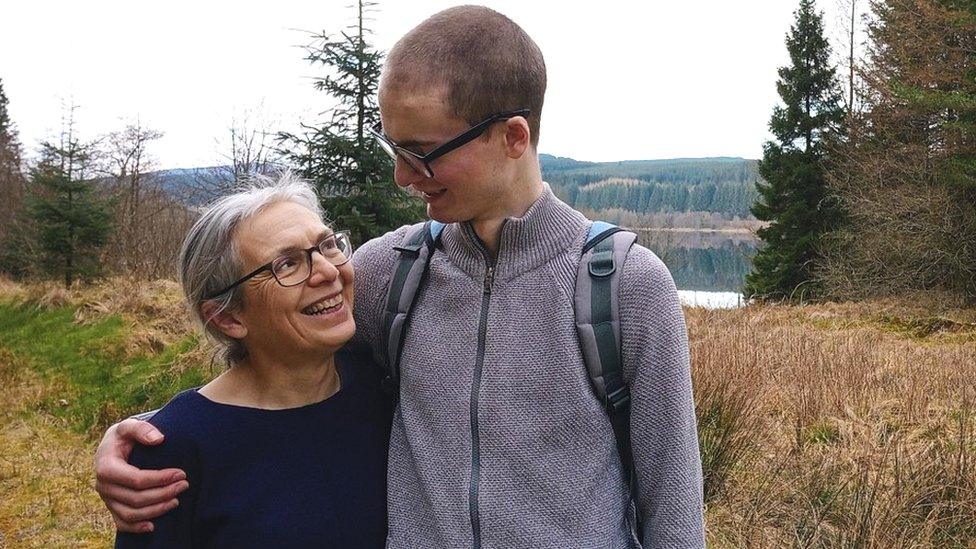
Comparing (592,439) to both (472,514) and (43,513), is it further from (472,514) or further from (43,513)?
(43,513)

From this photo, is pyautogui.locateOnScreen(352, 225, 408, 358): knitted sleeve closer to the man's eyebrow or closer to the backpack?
the man's eyebrow

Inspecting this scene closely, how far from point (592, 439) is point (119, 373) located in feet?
32.7

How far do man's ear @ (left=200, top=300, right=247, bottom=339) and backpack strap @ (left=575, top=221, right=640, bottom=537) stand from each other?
803mm

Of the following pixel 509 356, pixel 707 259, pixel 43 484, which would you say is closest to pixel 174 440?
pixel 509 356

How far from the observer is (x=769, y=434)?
14.9ft

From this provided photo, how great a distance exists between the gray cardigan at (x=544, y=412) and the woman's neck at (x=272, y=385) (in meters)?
0.37

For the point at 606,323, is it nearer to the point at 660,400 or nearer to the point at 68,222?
the point at 660,400

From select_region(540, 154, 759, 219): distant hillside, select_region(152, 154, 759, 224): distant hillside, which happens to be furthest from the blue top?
select_region(540, 154, 759, 219): distant hillside

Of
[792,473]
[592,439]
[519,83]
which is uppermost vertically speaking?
[519,83]

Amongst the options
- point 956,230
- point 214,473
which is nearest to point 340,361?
point 214,473

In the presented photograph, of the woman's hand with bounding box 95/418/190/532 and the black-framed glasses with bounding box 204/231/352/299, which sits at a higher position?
the black-framed glasses with bounding box 204/231/352/299

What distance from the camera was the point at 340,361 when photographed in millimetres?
1835

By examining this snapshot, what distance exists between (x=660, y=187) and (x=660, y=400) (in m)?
101

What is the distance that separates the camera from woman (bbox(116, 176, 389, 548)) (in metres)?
1.54
